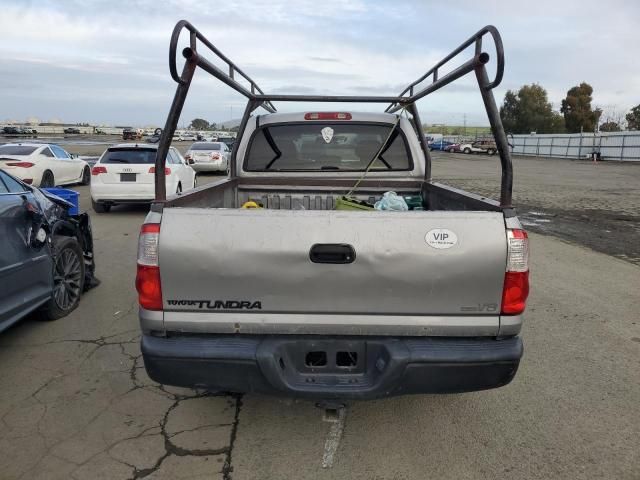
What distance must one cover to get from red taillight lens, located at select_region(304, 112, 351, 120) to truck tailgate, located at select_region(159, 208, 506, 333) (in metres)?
2.45

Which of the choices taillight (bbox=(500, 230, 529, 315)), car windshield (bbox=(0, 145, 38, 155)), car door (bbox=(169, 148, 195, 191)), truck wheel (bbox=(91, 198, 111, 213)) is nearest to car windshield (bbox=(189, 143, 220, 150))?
car windshield (bbox=(0, 145, 38, 155))

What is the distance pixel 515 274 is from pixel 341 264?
89 cm

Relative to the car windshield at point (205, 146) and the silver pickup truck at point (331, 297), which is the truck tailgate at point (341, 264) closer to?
the silver pickup truck at point (331, 297)

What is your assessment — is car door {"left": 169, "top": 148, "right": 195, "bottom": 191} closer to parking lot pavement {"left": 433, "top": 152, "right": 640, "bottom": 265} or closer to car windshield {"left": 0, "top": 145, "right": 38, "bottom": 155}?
car windshield {"left": 0, "top": 145, "right": 38, "bottom": 155}

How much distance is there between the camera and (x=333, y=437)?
3.16m

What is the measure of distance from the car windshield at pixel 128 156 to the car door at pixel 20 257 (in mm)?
6928

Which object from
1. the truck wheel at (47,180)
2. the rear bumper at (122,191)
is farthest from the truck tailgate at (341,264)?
the truck wheel at (47,180)

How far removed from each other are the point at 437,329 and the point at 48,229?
3.84m

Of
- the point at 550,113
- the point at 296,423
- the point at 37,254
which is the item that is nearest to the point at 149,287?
the point at 296,423

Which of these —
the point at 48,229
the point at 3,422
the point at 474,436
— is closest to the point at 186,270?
the point at 3,422

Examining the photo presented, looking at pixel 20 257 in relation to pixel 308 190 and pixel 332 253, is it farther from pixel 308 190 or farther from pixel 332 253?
pixel 332 253

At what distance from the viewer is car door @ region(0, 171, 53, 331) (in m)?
4.03

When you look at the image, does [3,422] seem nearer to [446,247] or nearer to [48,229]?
[48,229]

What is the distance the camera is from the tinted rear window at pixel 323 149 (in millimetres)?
4891
